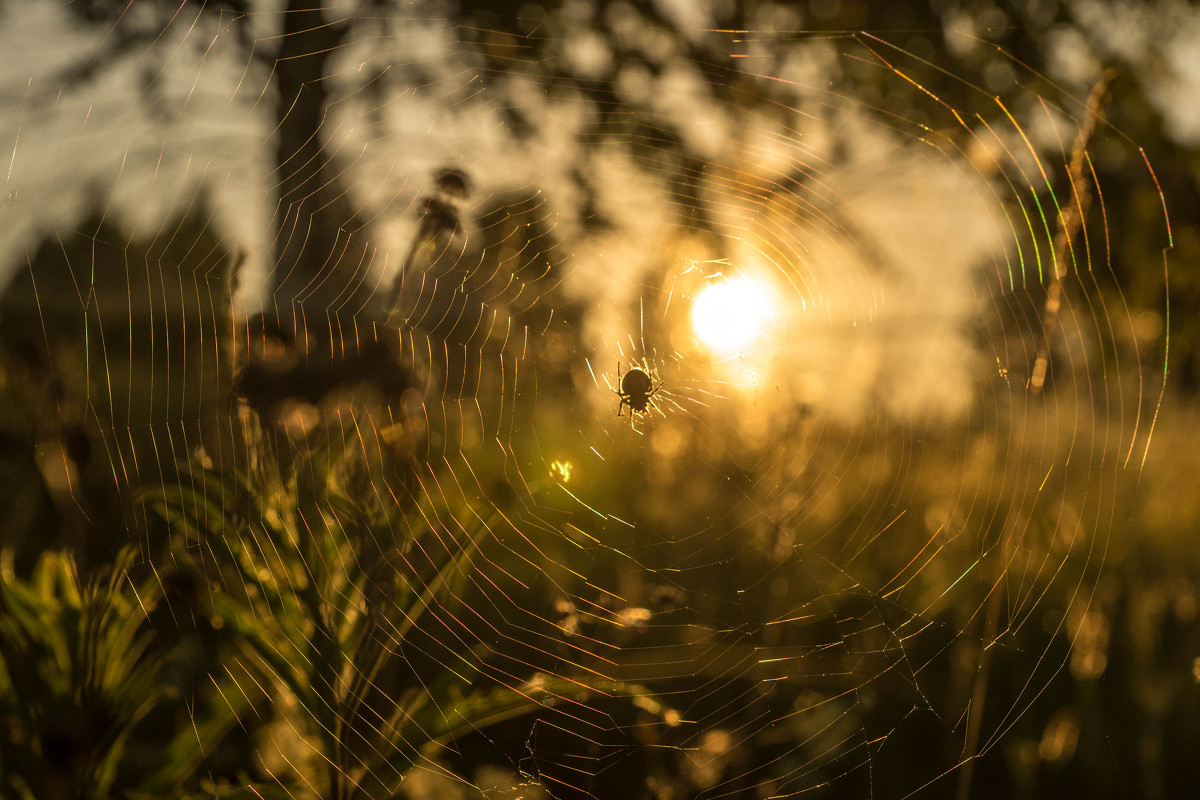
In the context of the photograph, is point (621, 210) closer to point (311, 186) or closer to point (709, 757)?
point (311, 186)

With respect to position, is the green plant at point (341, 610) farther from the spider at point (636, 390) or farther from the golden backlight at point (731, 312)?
the spider at point (636, 390)

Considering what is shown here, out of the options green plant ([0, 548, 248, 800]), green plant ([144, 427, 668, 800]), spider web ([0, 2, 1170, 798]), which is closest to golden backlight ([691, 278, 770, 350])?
spider web ([0, 2, 1170, 798])

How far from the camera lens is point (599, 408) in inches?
95.6

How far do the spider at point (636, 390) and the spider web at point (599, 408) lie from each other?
26 millimetres

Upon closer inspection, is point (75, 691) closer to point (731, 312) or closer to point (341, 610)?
point (341, 610)

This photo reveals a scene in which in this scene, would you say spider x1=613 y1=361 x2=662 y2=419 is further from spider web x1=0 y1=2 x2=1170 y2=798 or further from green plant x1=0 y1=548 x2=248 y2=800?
green plant x1=0 y1=548 x2=248 y2=800

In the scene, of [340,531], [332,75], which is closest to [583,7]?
[332,75]

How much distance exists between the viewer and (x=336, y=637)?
1.34 metres

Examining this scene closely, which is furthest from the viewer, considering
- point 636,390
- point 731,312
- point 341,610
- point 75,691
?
point 636,390

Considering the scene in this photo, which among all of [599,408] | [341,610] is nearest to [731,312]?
[599,408]

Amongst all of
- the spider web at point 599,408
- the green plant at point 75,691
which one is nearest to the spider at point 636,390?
the spider web at point 599,408

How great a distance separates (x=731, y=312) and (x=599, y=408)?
659mm

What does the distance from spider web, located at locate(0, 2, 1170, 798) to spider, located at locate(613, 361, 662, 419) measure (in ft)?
0.09

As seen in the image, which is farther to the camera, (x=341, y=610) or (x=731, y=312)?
(x=731, y=312)
